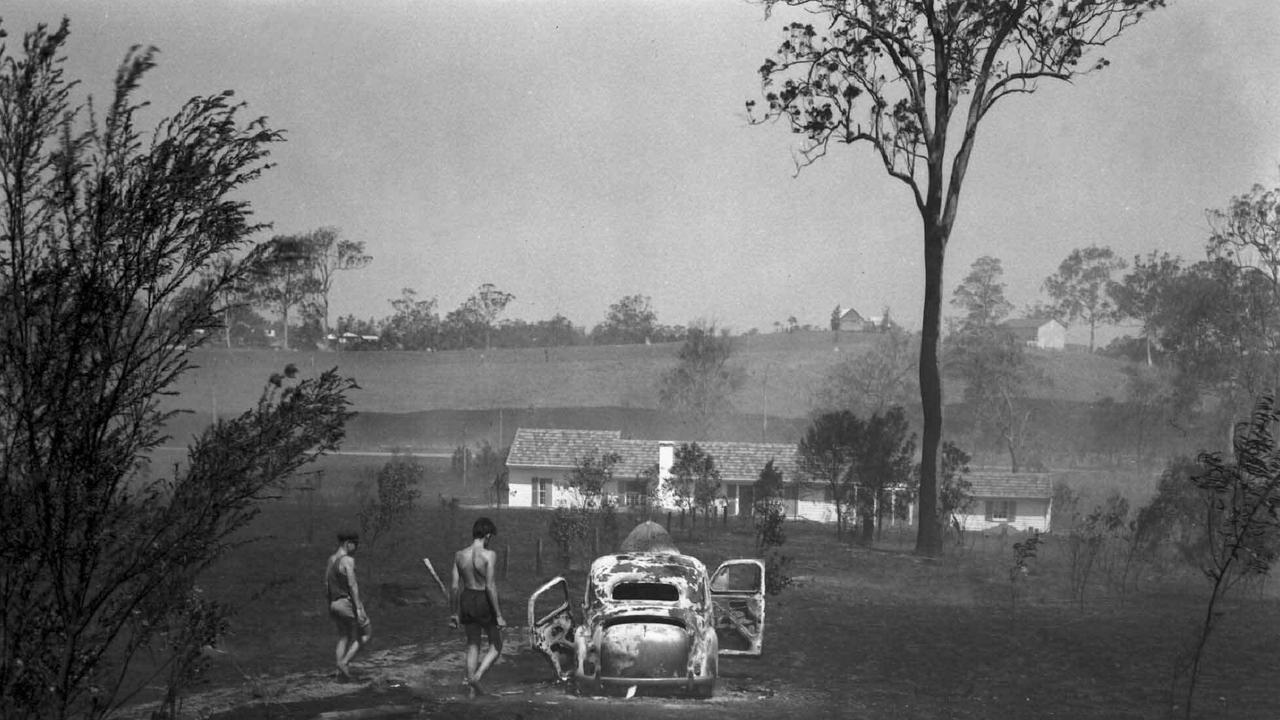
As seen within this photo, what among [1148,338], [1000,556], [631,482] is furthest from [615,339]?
[1000,556]

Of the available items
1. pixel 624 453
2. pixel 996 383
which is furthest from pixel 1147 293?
pixel 624 453

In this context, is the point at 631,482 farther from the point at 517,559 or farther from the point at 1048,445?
the point at 1048,445

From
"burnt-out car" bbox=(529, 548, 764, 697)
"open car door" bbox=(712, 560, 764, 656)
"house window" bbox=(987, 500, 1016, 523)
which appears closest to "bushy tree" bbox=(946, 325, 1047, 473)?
"house window" bbox=(987, 500, 1016, 523)

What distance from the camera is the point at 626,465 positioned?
59.5m

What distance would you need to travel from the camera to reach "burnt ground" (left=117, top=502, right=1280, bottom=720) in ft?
41.0

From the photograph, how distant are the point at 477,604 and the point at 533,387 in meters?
81.2

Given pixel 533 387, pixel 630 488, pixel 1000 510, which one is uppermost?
→ pixel 533 387

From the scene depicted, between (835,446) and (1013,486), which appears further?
(1013,486)

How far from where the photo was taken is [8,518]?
22.6 ft

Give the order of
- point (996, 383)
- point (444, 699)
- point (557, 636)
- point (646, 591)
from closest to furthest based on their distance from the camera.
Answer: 1. point (444, 699)
2. point (646, 591)
3. point (557, 636)
4. point (996, 383)

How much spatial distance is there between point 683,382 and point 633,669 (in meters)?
72.1

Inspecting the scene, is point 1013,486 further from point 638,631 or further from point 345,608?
point 345,608

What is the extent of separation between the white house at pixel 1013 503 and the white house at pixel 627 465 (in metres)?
8.65

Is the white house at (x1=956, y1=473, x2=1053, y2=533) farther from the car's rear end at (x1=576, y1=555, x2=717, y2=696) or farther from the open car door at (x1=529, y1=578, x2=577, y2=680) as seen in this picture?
the car's rear end at (x1=576, y1=555, x2=717, y2=696)
